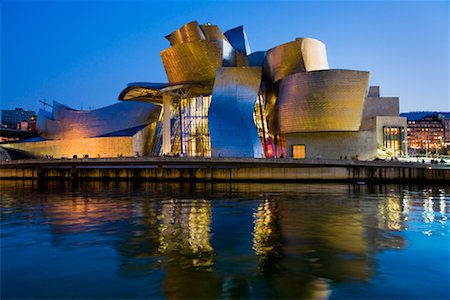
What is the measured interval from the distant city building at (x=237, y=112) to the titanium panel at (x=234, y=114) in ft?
0.37

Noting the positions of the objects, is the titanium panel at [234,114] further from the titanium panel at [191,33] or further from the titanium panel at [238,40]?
the titanium panel at [238,40]

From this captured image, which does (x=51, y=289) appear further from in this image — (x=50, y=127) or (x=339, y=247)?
(x=50, y=127)

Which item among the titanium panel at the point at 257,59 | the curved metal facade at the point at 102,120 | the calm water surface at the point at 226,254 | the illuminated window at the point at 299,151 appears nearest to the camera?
the calm water surface at the point at 226,254

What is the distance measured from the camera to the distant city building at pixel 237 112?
45906 mm

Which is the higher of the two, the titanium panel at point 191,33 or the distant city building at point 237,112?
the titanium panel at point 191,33

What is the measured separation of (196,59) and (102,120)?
1784 cm

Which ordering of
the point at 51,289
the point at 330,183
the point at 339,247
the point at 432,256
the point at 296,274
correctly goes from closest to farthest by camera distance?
the point at 51,289 → the point at 296,274 → the point at 432,256 → the point at 339,247 → the point at 330,183

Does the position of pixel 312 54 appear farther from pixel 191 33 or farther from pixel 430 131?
pixel 430 131

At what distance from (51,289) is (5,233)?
7245 mm

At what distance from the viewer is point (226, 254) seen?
1038cm

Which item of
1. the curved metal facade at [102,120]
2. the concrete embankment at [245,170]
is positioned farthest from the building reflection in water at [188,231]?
the curved metal facade at [102,120]

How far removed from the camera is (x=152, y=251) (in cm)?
1077

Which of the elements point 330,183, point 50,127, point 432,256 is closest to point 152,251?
point 432,256

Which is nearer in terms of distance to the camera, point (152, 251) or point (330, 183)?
point (152, 251)
